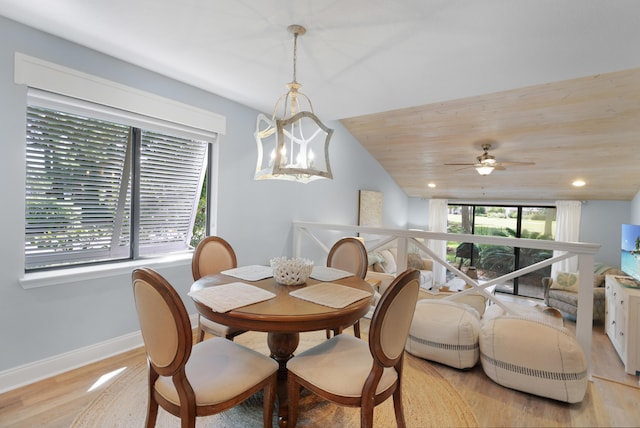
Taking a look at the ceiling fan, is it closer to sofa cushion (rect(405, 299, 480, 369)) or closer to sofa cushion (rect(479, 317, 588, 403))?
sofa cushion (rect(405, 299, 480, 369))

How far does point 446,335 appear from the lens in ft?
7.88

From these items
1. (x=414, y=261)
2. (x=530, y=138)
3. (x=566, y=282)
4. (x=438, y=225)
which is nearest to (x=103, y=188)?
(x=530, y=138)

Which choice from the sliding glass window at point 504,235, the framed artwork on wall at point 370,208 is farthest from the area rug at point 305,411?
the sliding glass window at point 504,235

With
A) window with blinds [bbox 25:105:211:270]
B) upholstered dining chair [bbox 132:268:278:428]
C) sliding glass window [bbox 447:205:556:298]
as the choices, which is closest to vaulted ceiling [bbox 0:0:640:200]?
window with blinds [bbox 25:105:211:270]

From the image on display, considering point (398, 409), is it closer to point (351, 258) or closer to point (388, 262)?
point (351, 258)

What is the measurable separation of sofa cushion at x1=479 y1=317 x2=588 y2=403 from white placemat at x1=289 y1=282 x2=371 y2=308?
46.7 inches

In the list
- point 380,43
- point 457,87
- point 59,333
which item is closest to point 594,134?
point 457,87

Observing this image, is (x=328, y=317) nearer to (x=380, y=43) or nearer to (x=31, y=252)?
(x=380, y=43)

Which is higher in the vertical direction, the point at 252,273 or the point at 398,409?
the point at 252,273

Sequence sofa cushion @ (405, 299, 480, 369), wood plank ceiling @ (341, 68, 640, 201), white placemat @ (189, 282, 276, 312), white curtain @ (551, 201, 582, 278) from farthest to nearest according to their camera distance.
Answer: white curtain @ (551, 201, 582, 278), wood plank ceiling @ (341, 68, 640, 201), sofa cushion @ (405, 299, 480, 369), white placemat @ (189, 282, 276, 312)

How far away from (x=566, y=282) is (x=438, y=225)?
2.45 m

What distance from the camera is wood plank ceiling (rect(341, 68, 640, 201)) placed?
3277 millimetres

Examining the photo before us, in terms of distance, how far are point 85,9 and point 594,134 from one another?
505cm

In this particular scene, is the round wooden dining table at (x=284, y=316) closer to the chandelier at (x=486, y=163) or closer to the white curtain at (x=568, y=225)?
the chandelier at (x=486, y=163)
